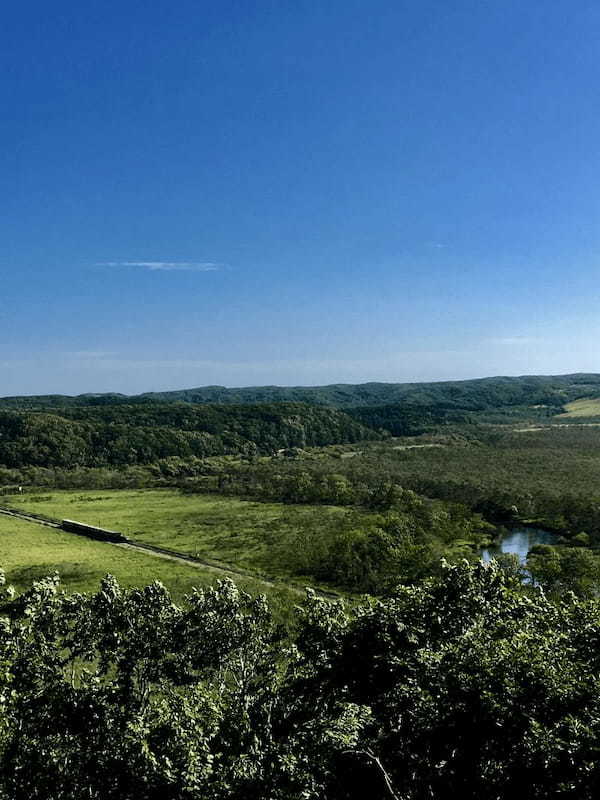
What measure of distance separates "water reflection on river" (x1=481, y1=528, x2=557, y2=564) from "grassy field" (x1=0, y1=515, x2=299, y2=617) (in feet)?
107

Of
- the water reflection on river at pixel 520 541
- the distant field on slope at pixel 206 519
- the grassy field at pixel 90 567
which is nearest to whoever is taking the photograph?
the grassy field at pixel 90 567

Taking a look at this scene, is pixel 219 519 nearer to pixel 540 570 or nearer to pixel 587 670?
pixel 540 570

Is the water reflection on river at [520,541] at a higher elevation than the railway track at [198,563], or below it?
below

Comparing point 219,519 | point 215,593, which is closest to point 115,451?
point 219,519

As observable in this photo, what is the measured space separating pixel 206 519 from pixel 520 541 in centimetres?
5018

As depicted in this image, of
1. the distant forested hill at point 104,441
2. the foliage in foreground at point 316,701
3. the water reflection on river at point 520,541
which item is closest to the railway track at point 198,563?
the water reflection on river at point 520,541

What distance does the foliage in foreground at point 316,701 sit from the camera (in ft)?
42.4

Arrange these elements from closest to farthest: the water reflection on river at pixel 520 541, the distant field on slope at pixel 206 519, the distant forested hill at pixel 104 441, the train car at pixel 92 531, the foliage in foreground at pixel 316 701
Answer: the foliage in foreground at pixel 316 701
the water reflection on river at pixel 520 541
the distant field on slope at pixel 206 519
the train car at pixel 92 531
the distant forested hill at pixel 104 441

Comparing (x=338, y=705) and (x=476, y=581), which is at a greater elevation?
(x=476, y=581)

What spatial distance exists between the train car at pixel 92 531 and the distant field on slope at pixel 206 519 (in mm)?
2992

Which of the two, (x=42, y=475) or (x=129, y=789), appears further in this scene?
(x=42, y=475)

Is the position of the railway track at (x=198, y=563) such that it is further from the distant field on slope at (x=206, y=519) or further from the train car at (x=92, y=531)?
the distant field on slope at (x=206, y=519)

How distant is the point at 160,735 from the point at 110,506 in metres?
99.2

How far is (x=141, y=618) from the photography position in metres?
22.0
